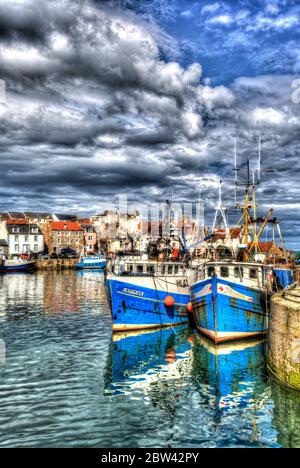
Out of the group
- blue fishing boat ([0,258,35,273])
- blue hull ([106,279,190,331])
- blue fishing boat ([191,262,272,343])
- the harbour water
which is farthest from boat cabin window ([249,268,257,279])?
blue fishing boat ([0,258,35,273])

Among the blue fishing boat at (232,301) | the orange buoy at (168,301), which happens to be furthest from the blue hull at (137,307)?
the blue fishing boat at (232,301)

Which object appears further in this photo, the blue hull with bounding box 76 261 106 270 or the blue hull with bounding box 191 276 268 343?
the blue hull with bounding box 76 261 106 270

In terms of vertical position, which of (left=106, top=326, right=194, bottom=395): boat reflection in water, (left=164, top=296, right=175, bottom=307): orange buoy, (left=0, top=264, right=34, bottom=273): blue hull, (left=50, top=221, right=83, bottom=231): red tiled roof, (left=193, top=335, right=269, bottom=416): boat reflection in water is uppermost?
(left=50, top=221, right=83, bottom=231): red tiled roof

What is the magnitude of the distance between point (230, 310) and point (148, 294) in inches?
255

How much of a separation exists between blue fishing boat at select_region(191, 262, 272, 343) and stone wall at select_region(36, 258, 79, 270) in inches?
2918

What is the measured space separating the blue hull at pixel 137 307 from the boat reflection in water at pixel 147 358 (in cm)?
61

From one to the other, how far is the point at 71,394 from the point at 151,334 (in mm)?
12165

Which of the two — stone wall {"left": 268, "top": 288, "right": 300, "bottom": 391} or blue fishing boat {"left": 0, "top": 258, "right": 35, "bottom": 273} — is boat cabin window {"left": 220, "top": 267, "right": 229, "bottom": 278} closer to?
stone wall {"left": 268, "top": 288, "right": 300, "bottom": 391}

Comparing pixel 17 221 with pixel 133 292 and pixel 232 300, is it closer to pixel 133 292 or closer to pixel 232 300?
pixel 133 292

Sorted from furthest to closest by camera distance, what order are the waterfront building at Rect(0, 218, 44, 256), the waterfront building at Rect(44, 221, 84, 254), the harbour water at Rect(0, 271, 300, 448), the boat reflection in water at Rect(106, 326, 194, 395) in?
1. the waterfront building at Rect(44, 221, 84, 254)
2. the waterfront building at Rect(0, 218, 44, 256)
3. the boat reflection in water at Rect(106, 326, 194, 395)
4. the harbour water at Rect(0, 271, 300, 448)

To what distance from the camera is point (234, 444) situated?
11531 mm

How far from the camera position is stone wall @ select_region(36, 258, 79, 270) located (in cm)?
9412

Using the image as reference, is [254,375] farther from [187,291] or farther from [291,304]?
[187,291]

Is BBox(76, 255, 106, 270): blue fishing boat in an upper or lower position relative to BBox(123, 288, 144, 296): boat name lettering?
lower
